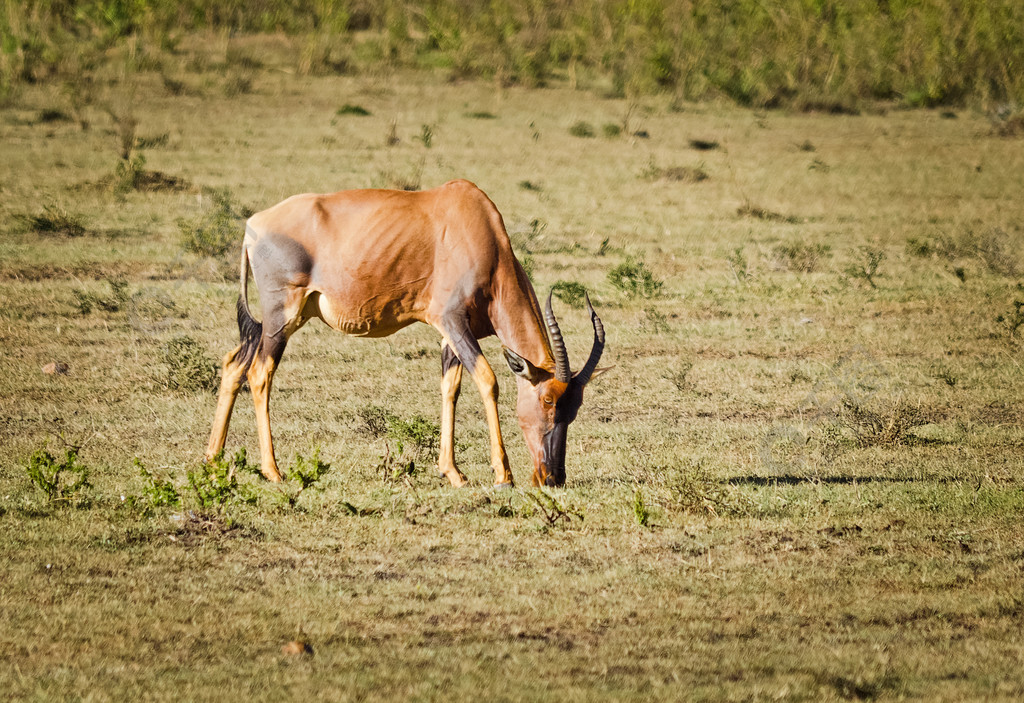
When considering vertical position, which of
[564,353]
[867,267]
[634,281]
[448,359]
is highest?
[564,353]

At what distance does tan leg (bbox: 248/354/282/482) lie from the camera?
7215mm

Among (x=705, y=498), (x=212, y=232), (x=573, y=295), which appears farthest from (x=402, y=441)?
(x=212, y=232)

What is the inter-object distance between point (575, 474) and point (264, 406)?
199cm

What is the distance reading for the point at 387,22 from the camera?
98.1 ft

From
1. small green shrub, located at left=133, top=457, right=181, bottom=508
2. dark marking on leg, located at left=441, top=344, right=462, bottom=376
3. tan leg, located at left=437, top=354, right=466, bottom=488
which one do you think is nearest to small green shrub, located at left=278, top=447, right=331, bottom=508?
small green shrub, located at left=133, top=457, right=181, bottom=508

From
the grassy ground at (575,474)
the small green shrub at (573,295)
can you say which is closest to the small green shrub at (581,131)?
the grassy ground at (575,474)

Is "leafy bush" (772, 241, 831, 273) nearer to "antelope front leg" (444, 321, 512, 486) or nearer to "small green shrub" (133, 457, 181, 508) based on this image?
"antelope front leg" (444, 321, 512, 486)

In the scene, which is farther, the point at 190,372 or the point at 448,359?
the point at 190,372

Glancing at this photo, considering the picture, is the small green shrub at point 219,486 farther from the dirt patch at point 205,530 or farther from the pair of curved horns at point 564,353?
the pair of curved horns at point 564,353

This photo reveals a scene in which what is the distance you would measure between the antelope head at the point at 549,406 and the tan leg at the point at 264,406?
1.65m

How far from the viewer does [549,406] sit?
261 inches

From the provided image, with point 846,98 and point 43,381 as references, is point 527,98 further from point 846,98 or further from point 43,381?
point 43,381

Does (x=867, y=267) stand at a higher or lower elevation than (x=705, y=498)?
lower

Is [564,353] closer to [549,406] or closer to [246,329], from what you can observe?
[549,406]
